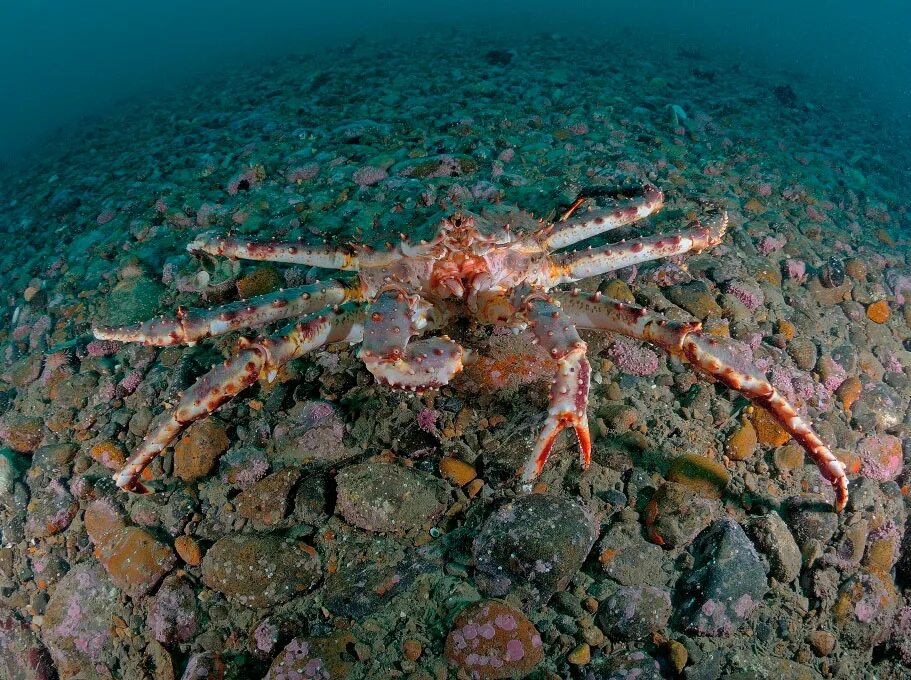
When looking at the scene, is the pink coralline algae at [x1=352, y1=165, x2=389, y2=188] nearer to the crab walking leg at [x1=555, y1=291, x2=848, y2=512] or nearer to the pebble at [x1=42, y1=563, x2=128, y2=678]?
the crab walking leg at [x1=555, y1=291, x2=848, y2=512]

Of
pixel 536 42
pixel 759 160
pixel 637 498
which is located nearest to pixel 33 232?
pixel 637 498

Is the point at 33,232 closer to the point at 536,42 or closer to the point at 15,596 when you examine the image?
the point at 15,596

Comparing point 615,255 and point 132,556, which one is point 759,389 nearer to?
point 615,255

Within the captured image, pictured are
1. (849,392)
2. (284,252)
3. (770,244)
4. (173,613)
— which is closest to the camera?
(173,613)

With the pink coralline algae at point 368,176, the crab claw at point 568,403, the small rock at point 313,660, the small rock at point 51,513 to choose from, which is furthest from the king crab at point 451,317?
the pink coralline algae at point 368,176

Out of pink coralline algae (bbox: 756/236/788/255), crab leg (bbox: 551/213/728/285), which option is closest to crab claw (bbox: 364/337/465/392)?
crab leg (bbox: 551/213/728/285)

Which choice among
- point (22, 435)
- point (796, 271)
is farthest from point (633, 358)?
point (22, 435)
